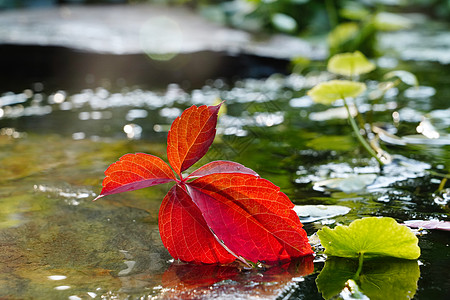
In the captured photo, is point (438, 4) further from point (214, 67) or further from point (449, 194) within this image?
point (449, 194)

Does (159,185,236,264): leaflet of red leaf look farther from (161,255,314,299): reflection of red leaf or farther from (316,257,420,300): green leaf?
(316,257,420,300): green leaf

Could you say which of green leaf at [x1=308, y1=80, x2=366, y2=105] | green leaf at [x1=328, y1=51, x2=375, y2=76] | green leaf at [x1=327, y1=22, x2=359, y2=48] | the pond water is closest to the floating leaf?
green leaf at [x1=327, y1=22, x2=359, y2=48]

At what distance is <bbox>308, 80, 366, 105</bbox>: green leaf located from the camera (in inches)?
39.9

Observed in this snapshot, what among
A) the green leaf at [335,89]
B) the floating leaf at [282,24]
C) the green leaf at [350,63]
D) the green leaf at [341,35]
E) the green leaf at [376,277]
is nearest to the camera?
the green leaf at [376,277]

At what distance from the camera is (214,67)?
9.24 feet

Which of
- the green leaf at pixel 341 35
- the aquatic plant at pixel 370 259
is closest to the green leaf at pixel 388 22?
the green leaf at pixel 341 35

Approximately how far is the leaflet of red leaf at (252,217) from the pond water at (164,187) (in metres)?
0.03

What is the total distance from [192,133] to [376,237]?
0.85ft

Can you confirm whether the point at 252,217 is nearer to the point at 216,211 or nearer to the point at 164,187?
the point at 216,211

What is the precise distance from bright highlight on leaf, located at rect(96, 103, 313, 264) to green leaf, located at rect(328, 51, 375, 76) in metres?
0.85

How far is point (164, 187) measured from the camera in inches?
37.3

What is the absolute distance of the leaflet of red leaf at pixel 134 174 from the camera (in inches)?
22.3

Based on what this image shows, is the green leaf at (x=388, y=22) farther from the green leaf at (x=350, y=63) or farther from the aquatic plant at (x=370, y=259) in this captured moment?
the aquatic plant at (x=370, y=259)

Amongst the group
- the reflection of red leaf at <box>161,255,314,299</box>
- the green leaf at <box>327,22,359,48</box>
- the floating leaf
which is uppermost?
the floating leaf
